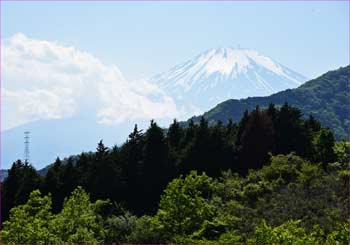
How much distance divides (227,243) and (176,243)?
277 centimetres

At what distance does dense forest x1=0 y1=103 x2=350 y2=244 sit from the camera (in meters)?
23.3

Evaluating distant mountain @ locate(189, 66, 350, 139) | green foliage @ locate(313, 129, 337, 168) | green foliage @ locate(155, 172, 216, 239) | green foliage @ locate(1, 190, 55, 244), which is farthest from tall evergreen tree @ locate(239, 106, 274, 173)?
distant mountain @ locate(189, 66, 350, 139)

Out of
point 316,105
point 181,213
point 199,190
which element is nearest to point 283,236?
point 181,213

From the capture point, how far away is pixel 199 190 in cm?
2978

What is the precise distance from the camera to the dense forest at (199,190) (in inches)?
917

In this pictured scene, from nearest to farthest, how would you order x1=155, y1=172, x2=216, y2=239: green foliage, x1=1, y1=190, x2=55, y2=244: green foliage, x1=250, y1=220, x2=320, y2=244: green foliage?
x1=250, y1=220, x2=320, y2=244: green foliage, x1=1, y1=190, x2=55, y2=244: green foliage, x1=155, y1=172, x2=216, y2=239: green foliage

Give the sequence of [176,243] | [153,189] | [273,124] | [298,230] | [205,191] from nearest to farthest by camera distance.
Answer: [298,230]
[176,243]
[205,191]
[153,189]
[273,124]

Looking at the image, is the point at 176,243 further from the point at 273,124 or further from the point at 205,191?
the point at 273,124

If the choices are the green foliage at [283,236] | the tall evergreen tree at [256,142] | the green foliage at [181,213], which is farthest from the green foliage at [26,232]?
the tall evergreen tree at [256,142]

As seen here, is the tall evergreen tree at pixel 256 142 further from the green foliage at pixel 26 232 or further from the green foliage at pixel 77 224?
the green foliage at pixel 26 232

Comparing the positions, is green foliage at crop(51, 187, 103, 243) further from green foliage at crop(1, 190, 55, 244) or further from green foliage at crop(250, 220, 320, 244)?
green foliage at crop(250, 220, 320, 244)

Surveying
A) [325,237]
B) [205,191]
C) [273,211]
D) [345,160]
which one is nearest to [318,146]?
[345,160]

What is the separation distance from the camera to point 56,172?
1505 inches

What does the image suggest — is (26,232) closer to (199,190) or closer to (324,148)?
(199,190)
